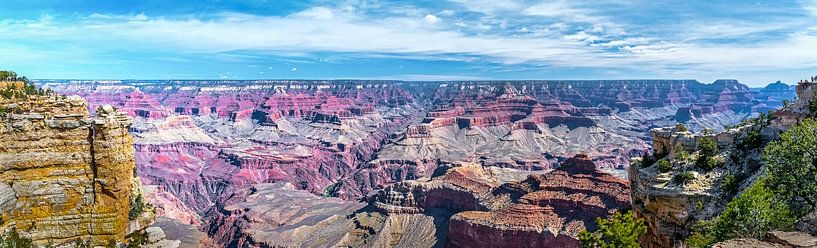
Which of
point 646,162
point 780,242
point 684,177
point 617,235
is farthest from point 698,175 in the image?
point 780,242

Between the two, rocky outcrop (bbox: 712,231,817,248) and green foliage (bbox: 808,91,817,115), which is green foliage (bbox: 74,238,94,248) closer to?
rocky outcrop (bbox: 712,231,817,248)

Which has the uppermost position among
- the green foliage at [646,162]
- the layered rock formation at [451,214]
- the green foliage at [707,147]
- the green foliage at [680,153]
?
the green foliage at [707,147]

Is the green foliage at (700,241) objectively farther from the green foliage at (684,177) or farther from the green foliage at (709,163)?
the green foliage at (709,163)

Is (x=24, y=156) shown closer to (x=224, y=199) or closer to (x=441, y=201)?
(x=441, y=201)

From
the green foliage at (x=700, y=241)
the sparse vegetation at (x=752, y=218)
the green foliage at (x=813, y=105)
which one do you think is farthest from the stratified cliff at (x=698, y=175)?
the sparse vegetation at (x=752, y=218)

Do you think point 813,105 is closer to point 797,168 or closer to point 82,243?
point 797,168

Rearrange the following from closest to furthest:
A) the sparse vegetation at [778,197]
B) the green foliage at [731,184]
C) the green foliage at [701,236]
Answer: the sparse vegetation at [778,197]
the green foliage at [701,236]
the green foliage at [731,184]

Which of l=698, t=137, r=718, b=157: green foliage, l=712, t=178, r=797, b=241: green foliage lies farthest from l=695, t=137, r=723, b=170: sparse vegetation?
l=712, t=178, r=797, b=241: green foliage
